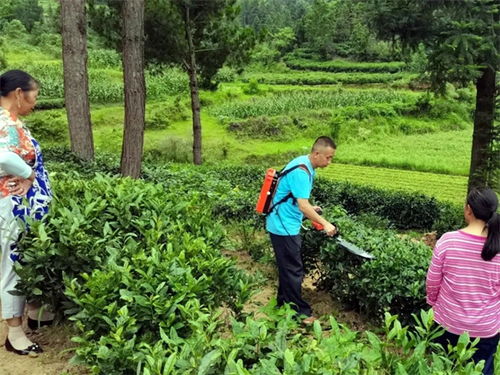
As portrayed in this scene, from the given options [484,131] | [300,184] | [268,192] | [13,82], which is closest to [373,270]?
[300,184]

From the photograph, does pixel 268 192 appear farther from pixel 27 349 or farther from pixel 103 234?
pixel 27 349

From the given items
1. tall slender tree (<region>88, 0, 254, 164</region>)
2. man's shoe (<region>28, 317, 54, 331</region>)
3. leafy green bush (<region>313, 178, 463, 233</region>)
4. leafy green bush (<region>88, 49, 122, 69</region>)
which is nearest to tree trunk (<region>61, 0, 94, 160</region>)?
leafy green bush (<region>313, 178, 463, 233</region>)

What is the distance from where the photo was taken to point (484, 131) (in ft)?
35.2

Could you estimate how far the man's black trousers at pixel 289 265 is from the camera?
4.30m

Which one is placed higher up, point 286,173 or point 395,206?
point 286,173

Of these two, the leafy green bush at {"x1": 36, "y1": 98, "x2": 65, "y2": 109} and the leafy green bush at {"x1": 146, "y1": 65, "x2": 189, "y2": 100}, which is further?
the leafy green bush at {"x1": 146, "y1": 65, "x2": 189, "y2": 100}

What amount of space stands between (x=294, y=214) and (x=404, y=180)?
1511 cm

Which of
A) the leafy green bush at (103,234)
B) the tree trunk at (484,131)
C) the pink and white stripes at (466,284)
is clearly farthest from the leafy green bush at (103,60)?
the pink and white stripes at (466,284)

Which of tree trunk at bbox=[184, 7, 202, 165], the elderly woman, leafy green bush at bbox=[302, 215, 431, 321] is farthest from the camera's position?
tree trunk at bbox=[184, 7, 202, 165]

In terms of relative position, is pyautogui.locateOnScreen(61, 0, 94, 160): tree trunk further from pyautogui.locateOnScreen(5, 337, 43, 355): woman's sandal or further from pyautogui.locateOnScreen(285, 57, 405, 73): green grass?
pyautogui.locateOnScreen(285, 57, 405, 73): green grass

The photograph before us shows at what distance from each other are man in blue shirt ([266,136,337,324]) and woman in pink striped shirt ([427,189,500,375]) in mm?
1220

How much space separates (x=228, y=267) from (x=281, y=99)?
3100 centimetres

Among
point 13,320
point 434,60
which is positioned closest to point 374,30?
point 434,60

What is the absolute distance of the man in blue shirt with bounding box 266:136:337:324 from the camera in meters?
4.13
